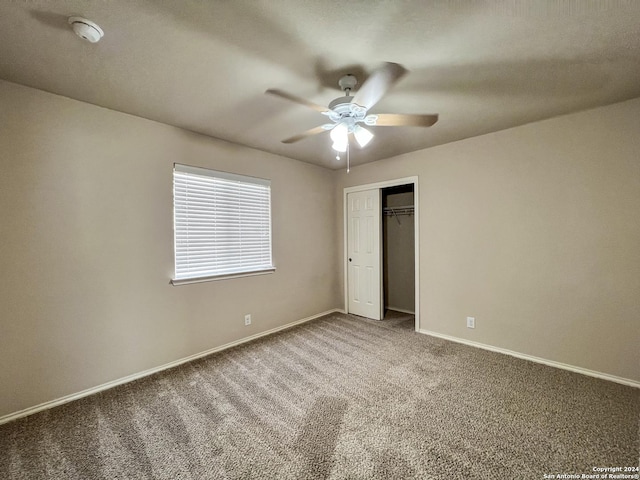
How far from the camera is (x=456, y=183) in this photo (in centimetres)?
324

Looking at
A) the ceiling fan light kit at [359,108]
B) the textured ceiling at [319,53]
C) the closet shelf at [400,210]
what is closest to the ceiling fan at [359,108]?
the ceiling fan light kit at [359,108]

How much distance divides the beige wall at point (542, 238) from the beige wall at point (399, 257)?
951 mm

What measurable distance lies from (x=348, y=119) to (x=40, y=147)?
2.39 metres

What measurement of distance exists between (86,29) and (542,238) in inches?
153

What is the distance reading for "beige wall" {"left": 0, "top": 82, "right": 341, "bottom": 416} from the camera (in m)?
1.95

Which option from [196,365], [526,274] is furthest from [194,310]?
[526,274]

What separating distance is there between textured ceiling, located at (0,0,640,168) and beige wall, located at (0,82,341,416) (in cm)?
29

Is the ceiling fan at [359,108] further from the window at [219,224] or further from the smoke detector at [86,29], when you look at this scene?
the window at [219,224]

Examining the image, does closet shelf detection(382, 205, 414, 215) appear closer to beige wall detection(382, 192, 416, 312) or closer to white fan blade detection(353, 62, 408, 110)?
beige wall detection(382, 192, 416, 312)

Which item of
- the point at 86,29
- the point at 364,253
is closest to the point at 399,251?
the point at 364,253

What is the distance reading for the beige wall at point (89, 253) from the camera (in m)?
1.95

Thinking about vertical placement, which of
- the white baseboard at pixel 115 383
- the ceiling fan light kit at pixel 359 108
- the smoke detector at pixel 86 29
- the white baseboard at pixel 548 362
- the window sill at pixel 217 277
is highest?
the smoke detector at pixel 86 29

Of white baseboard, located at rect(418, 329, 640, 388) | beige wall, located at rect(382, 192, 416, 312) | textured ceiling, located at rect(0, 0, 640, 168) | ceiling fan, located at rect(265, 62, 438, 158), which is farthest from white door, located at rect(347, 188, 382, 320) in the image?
ceiling fan, located at rect(265, 62, 438, 158)

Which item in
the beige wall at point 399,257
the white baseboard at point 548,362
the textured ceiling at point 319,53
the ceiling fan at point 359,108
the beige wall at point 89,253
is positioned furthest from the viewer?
the beige wall at point 399,257
